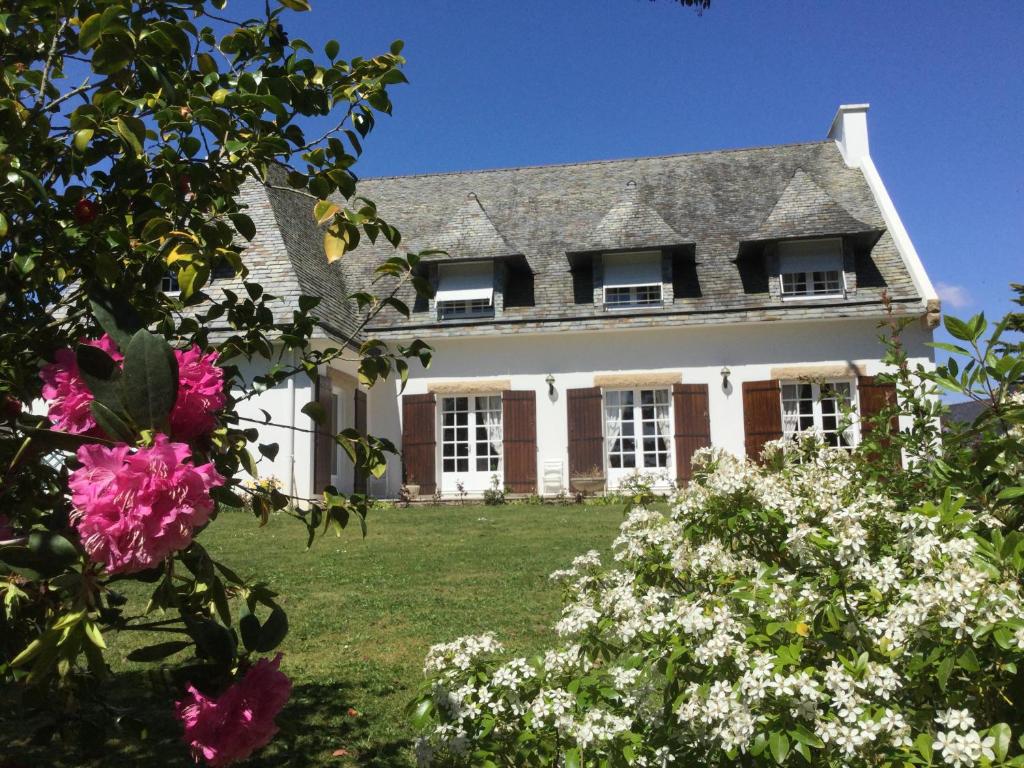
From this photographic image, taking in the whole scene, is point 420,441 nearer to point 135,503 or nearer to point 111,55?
point 111,55

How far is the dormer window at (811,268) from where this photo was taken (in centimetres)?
1402

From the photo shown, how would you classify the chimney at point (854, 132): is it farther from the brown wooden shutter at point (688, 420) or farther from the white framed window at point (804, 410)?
the brown wooden shutter at point (688, 420)

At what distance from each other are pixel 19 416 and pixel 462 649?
1280mm

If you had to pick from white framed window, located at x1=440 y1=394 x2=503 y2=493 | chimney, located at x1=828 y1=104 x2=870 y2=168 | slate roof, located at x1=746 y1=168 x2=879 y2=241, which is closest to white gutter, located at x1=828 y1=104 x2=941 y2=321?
chimney, located at x1=828 y1=104 x2=870 y2=168

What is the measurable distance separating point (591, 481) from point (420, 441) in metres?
3.18

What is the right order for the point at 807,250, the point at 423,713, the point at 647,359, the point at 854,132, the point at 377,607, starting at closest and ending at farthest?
the point at 423,713
the point at 377,607
the point at 807,250
the point at 647,359
the point at 854,132

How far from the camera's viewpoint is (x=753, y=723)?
169 centimetres

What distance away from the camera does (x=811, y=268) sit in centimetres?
1405

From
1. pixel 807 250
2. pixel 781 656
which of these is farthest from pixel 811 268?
pixel 781 656

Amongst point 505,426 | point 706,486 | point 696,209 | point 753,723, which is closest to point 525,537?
point 505,426

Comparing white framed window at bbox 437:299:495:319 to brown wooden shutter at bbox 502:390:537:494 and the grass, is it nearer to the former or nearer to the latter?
brown wooden shutter at bbox 502:390:537:494

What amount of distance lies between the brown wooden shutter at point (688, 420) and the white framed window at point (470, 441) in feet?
10.6

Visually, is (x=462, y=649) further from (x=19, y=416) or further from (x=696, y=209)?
(x=696, y=209)

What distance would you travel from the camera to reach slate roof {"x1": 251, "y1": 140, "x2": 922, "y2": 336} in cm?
1395
